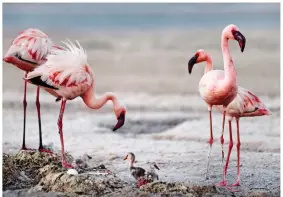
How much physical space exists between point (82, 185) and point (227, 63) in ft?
4.32

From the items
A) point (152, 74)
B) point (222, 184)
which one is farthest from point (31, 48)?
point (222, 184)

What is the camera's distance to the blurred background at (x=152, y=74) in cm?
529

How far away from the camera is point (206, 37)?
552cm

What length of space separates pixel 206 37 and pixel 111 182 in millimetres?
1396

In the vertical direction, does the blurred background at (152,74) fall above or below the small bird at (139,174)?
above

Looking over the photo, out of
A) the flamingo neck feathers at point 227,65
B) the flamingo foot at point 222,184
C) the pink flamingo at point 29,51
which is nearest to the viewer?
the flamingo neck feathers at point 227,65

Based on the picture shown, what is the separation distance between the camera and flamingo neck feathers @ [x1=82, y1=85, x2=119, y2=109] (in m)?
5.06

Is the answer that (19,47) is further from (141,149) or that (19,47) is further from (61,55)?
(141,149)

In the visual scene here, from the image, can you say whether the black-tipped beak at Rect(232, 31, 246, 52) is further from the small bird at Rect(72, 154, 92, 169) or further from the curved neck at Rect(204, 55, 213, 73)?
the small bird at Rect(72, 154, 92, 169)

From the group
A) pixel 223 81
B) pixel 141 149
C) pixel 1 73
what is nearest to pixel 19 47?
pixel 1 73

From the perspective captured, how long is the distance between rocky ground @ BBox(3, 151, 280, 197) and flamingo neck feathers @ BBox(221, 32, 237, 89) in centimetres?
76

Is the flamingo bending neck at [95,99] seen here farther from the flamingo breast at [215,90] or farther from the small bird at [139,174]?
the flamingo breast at [215,90]

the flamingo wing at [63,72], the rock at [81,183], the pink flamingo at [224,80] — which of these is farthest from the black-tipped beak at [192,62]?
the rock at [81,183]

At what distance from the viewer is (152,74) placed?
5648 millimetres
